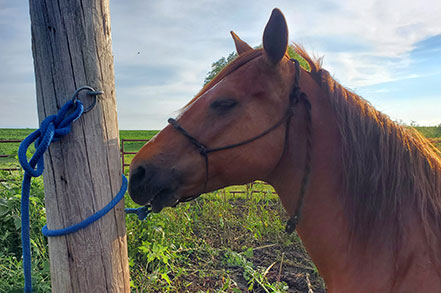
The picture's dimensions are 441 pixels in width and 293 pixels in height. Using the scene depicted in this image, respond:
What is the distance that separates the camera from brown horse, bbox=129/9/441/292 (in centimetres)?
141

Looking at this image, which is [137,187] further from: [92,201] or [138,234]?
[138,234]

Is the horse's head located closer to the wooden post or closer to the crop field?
the wooden post

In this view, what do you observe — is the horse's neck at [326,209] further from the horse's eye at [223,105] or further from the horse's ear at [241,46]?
the horse's ear at [241,46]

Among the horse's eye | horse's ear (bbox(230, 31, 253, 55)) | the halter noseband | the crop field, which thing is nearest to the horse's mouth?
the halter noseband

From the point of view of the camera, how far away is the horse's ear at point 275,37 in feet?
4.66

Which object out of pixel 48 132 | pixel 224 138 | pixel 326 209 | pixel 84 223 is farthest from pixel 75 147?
pixel 326 209

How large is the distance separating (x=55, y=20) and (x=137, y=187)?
83 cm

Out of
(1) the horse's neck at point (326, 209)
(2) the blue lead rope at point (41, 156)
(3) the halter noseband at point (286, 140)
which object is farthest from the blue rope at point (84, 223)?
(1) the horse's neck at point (326, 209)

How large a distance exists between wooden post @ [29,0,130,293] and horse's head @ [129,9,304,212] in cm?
26

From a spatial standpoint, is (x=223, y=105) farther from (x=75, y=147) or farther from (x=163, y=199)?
(x=75, y=147)

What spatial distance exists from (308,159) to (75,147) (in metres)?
1.12

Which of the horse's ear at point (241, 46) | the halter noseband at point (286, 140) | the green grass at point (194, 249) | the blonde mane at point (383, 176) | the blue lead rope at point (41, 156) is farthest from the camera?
the green grass at point (194, 249)

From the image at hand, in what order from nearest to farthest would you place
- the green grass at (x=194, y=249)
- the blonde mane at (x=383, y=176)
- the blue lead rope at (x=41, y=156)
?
the blue lead rope at (x=41, y=156), the blonde mane at (x=383, y=176), the green grass at (x=194, y=249)

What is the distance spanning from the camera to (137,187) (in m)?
1.48
